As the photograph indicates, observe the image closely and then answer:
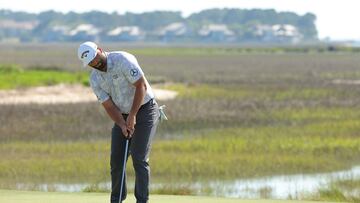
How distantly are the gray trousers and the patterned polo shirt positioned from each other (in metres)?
0.12

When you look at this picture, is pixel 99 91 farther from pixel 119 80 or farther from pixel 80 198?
pixel 80 198

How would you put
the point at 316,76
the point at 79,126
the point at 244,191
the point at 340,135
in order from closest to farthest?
the point at 244,191 < the point at 340,135 < the point at 79,126 < the point at 316,76

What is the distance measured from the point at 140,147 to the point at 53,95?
2638cm

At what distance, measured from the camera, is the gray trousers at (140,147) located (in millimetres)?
8508

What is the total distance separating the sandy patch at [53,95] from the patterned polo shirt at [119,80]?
23330 millimetres

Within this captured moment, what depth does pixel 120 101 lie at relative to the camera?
8.57 meters

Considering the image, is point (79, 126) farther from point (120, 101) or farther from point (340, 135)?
point (120, 101)

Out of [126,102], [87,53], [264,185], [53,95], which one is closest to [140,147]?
[126,102]

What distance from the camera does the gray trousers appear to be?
851 cm

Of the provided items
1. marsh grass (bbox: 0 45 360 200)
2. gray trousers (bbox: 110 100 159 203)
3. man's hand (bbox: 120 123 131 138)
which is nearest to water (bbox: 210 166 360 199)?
marsh grass (bbox: 0 45 360 200)

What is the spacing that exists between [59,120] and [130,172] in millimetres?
10347

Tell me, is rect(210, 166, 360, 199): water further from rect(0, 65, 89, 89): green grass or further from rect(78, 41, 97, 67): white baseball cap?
rect(0, 65, 89, 89): green grass

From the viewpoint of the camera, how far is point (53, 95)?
113 ft

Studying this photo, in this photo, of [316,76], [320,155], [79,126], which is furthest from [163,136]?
[316,76]
